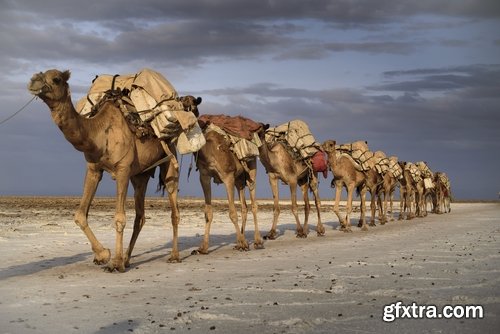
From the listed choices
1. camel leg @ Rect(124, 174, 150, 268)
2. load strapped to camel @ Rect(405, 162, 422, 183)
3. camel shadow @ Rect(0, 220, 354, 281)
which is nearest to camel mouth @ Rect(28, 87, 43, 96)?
camel shadow @ Rect(0, 220, 354, 281)

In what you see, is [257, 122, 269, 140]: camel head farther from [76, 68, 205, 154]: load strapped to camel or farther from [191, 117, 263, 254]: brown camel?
[76, 68, 205, 154]: load strapped to camel

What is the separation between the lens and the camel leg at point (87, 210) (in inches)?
460

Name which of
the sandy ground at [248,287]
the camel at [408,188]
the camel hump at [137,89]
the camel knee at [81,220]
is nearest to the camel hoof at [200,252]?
the sandy ground at [248,287]

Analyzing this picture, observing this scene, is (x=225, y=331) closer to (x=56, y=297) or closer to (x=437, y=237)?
(x=56, y=297)

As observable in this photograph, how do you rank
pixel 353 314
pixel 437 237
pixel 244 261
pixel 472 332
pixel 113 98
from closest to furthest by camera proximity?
1. pixel 472 332
2. pixel 353 314
3. pixel 113 98
4. pixel 244 261
5. pixel 437 237

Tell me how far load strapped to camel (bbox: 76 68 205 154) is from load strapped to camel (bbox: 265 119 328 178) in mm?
6978

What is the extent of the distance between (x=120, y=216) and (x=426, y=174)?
3011 centimetres

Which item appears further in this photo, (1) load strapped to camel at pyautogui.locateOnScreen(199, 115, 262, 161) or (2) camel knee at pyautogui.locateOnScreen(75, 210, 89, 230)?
(1) load strapped to camel at pyautogui.locateOnScreen(199, 115, 262, 161)

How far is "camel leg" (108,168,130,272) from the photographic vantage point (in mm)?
11305

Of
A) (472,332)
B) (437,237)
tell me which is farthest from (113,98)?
(437,237)

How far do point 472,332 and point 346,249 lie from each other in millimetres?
8845

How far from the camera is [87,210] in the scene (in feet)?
39.0

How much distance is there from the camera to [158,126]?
40.7ft

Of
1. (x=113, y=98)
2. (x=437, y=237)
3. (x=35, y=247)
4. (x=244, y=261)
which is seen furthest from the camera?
(x=437, y=237)
